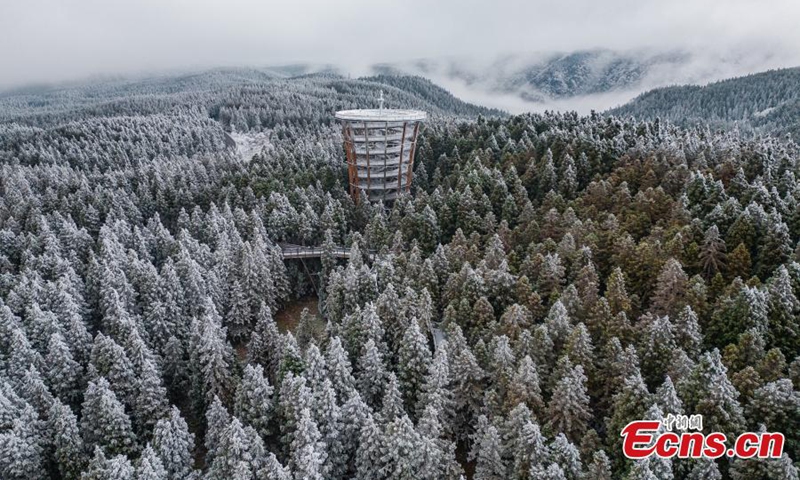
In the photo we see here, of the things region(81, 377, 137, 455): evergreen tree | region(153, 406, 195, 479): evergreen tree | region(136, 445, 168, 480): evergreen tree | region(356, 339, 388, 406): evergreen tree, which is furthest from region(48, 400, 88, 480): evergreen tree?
region(356, 339, 388, 406): evergreen tree

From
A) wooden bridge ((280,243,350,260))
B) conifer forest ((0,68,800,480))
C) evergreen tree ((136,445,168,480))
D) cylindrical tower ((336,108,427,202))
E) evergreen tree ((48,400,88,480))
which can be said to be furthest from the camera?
cylindrical tower ((336,108,427,202))

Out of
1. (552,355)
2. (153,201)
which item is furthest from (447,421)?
(153,201)

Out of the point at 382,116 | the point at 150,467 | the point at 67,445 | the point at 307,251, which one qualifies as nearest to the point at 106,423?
the point at 67,445

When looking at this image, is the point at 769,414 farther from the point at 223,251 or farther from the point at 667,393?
the point at 223,251

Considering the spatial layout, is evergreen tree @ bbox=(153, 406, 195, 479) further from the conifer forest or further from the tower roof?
the tower roof

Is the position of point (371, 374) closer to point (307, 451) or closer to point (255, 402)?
point (255, 402)

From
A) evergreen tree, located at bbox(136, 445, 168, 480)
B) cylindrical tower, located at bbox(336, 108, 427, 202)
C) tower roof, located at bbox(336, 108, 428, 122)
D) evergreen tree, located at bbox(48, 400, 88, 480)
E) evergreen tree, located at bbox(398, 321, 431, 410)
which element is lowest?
evergreen tree, located at bbox(48, 400, 88, 480)
